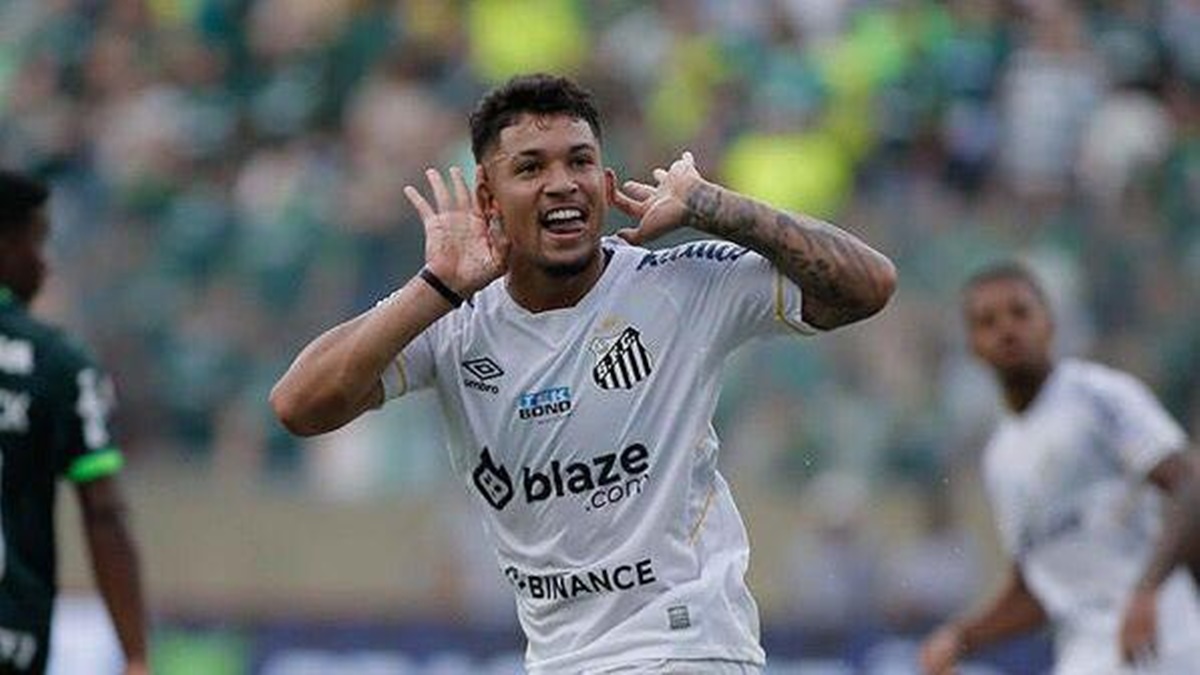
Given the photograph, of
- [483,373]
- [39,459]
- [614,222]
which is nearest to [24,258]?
[39,459]

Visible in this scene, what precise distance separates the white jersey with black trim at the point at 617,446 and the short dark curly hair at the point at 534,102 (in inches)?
17.9

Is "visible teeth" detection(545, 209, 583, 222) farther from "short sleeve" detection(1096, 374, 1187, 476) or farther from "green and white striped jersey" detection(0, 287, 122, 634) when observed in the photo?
"short sleeve" detection(1096, 374, 1187, 476)

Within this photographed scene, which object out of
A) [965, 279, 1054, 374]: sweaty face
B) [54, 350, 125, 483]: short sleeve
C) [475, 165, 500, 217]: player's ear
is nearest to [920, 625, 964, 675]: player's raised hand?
[965, 279, 1054, 374]: sweaty face

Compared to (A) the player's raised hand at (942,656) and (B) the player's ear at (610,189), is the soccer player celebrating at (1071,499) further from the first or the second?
(B) the player's ear at (610,189)

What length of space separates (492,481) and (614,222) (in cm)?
806

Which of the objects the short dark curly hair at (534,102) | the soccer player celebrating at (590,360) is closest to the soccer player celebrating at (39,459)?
the soccer player celebrating at (590,360)

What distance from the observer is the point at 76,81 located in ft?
67.3

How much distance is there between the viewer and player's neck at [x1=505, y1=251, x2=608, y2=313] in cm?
811

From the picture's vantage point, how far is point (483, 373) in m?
8.15

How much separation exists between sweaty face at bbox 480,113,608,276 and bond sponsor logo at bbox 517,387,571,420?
1.05 ft

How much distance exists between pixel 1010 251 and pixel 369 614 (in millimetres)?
4017

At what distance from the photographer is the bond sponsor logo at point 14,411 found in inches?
380

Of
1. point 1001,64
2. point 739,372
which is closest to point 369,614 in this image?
point 739,372

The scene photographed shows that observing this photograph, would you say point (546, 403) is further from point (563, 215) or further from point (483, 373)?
point (563, 215)
